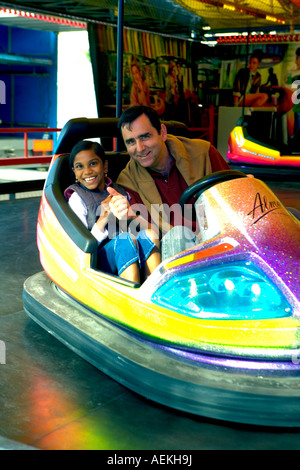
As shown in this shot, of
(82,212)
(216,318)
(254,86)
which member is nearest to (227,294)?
(216,318)

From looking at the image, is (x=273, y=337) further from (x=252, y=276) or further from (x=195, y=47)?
(x=195, y=47)

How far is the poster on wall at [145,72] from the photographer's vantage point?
780cm

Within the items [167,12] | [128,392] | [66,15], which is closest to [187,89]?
[167,12]

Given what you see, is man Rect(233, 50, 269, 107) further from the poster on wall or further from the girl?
the girl

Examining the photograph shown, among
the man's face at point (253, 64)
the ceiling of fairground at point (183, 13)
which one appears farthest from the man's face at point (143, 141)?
the man's face at point (253, 64)

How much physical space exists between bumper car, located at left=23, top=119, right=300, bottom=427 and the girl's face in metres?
0.25

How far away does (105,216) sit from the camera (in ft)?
5.48

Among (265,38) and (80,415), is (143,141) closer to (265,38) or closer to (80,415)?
(80,415)

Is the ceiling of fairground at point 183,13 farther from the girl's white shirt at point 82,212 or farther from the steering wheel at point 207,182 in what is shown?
the steering wheel at point 207,182

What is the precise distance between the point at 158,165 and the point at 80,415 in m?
0.83

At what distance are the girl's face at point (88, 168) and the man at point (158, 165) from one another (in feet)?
0.33

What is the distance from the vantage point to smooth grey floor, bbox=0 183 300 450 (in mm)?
1150

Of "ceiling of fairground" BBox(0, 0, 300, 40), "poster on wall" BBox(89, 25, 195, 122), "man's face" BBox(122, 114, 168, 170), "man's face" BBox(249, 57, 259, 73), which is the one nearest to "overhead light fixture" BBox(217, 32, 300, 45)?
"ceiling of fairground" BBox(0, 0, 300, 40)

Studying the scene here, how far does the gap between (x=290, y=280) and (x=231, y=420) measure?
0.32 metres
